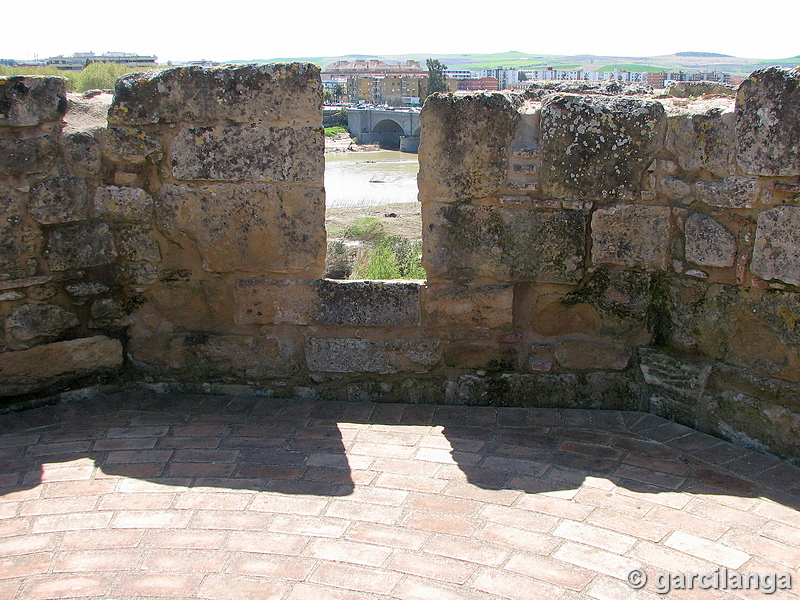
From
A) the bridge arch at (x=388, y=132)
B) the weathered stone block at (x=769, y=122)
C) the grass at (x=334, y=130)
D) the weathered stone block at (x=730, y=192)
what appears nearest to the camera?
the weathered stone block at (x=769, y=122)

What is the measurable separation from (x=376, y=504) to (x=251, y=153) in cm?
164

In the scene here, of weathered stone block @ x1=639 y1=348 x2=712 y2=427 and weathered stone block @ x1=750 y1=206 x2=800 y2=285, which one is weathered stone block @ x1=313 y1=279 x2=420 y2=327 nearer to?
weathered stone block @ x1=639 y1=348 x2=712 y2=427

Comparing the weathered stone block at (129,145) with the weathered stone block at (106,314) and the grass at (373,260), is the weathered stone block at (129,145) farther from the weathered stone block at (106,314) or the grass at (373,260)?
the grass at (373,260)

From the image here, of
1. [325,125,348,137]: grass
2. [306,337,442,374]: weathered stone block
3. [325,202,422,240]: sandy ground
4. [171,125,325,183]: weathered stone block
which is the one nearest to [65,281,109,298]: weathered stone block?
[171,125,325,183]: weathered stone block

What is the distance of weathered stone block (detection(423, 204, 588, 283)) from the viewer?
3.04 m

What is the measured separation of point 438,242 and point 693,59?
200010mm

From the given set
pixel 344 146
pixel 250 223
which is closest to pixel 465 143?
pixel 250 223

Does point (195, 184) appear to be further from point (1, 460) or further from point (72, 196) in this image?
point (1, 460)

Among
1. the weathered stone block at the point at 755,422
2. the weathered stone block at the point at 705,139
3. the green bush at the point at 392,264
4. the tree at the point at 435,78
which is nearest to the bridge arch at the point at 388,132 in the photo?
the tree at the point at 435,78

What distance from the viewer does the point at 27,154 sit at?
9.87 feet

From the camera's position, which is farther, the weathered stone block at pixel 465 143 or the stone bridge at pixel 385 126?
the stone bridge at pixel 385 126

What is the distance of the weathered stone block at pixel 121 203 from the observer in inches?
126

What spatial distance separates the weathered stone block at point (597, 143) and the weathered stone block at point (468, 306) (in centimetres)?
53

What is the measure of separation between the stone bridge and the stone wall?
5506 cm
